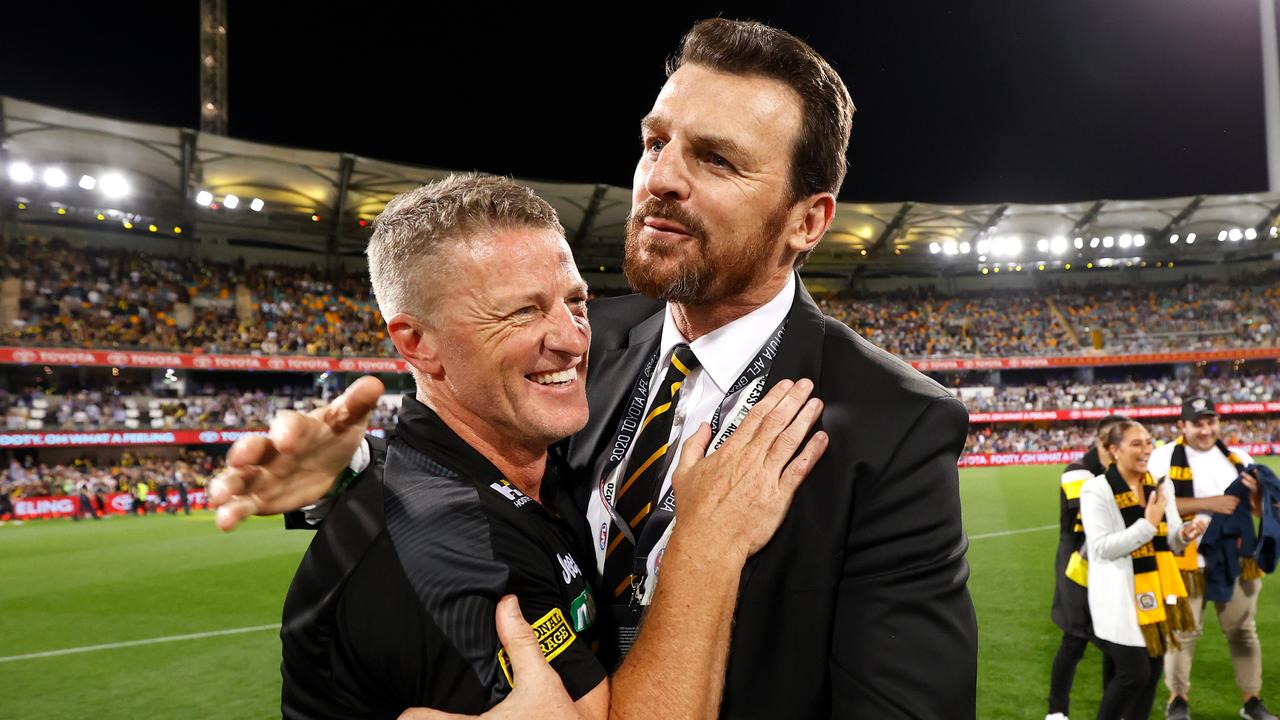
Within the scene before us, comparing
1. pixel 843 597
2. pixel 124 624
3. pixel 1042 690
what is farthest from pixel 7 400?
pixel 843 597

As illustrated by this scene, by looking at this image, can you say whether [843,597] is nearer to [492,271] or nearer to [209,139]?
[492,271]

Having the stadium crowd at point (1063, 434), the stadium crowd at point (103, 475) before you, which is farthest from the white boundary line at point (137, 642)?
the stadium crowd at point (1063, 434)

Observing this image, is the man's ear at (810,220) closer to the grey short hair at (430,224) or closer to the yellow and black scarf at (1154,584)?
the grey short hair at (430,224)

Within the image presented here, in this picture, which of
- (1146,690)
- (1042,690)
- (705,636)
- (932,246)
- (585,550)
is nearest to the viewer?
(705,636)

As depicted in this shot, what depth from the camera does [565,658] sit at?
1887 millimetres

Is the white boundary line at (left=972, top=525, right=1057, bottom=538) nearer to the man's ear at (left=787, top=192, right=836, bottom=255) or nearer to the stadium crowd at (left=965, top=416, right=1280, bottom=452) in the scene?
the man's ear at (left=787, top=192, right=836, bottom=255)

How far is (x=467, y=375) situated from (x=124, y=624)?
11.9 meters

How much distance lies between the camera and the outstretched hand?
6.06 feet

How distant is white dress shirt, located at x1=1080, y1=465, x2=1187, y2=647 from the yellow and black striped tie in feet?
17.6

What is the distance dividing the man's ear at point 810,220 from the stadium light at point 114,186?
36.7 metres

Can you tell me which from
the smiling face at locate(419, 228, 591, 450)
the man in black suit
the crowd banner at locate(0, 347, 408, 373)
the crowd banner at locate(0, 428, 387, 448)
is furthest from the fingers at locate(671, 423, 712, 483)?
the crowd banner at locate(0, 347, 408, 373)

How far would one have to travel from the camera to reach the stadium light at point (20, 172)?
30.5 meters

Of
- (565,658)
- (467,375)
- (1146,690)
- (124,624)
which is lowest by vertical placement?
(124,624)

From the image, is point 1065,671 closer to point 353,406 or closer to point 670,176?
point 670,176
